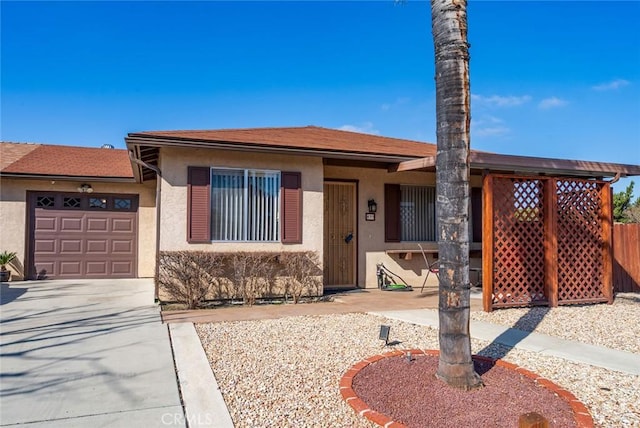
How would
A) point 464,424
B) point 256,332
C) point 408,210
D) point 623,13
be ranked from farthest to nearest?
point 408,210, point 623,13, point 256,332, point 464,424

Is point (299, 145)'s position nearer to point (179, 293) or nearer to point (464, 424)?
point (179, 293)

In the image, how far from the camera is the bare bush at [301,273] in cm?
816

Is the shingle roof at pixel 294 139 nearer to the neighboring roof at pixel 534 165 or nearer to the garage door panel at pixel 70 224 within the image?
the neighboring roof at pixel 534 165

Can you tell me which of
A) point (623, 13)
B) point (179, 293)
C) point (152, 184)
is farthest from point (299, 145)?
point (623, 13)

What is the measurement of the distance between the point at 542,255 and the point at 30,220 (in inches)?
488

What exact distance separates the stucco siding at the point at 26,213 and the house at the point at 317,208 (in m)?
0.03

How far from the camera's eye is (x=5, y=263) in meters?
10.6

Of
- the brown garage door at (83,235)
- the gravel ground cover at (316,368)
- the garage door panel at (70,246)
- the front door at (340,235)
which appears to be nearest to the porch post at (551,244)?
the gravel ground cover at (316,368)

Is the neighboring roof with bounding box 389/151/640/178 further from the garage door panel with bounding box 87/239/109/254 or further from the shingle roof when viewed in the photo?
the garage door panel with bounding box 87/239/109/254

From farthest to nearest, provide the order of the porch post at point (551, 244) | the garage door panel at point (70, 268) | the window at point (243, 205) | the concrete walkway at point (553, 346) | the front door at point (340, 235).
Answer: the garage door panel at point (70, 268), the front door at point (340, 235), the window at point (243, 205), the porch post at point (551, 244), the concrete walkway at point (553, 346)

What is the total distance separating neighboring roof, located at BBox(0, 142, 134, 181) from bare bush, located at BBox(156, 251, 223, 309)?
5.10 meters

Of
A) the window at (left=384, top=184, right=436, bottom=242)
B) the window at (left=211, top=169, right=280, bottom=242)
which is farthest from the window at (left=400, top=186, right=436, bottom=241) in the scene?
the window at (left=211, top=169, right=280, bottom=242)

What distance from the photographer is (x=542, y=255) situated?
7672 mm

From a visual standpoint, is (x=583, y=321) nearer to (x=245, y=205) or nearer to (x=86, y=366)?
(x=245, y=205)
